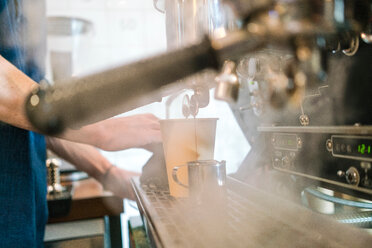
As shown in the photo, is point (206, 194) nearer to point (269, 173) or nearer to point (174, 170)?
point (174, 170)

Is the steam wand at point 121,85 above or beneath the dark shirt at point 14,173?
above

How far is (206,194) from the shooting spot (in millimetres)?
511

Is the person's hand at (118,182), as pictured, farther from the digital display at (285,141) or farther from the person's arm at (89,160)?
the digital display at (285,141)

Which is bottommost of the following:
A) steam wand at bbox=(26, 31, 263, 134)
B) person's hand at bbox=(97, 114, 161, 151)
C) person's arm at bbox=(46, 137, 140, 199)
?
person's arm at bbox=(46, 137, 140, 199)

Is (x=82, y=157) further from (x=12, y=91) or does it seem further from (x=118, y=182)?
(x=12, y=91)

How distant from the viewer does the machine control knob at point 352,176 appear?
0.44 meters

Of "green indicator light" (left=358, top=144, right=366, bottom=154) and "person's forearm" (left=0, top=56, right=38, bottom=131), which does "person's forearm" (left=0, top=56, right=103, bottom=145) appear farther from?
"green indicator light" (left=358, top=144, right=366, bottom=154)

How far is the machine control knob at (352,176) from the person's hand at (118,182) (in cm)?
67

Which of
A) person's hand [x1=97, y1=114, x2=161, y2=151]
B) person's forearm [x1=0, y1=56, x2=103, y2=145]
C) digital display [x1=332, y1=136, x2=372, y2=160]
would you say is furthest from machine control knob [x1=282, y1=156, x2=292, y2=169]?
person's forearm [x1=0, y1=56, x2=103, y2=145]

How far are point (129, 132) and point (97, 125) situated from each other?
67 millimetres

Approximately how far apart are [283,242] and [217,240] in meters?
0.07

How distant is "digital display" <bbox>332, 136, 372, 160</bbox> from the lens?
16.7 inches

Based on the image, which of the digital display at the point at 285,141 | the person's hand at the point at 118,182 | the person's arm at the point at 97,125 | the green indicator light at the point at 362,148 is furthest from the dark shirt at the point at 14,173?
the green indicator light at the point at 362,148

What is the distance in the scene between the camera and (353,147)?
451mm
